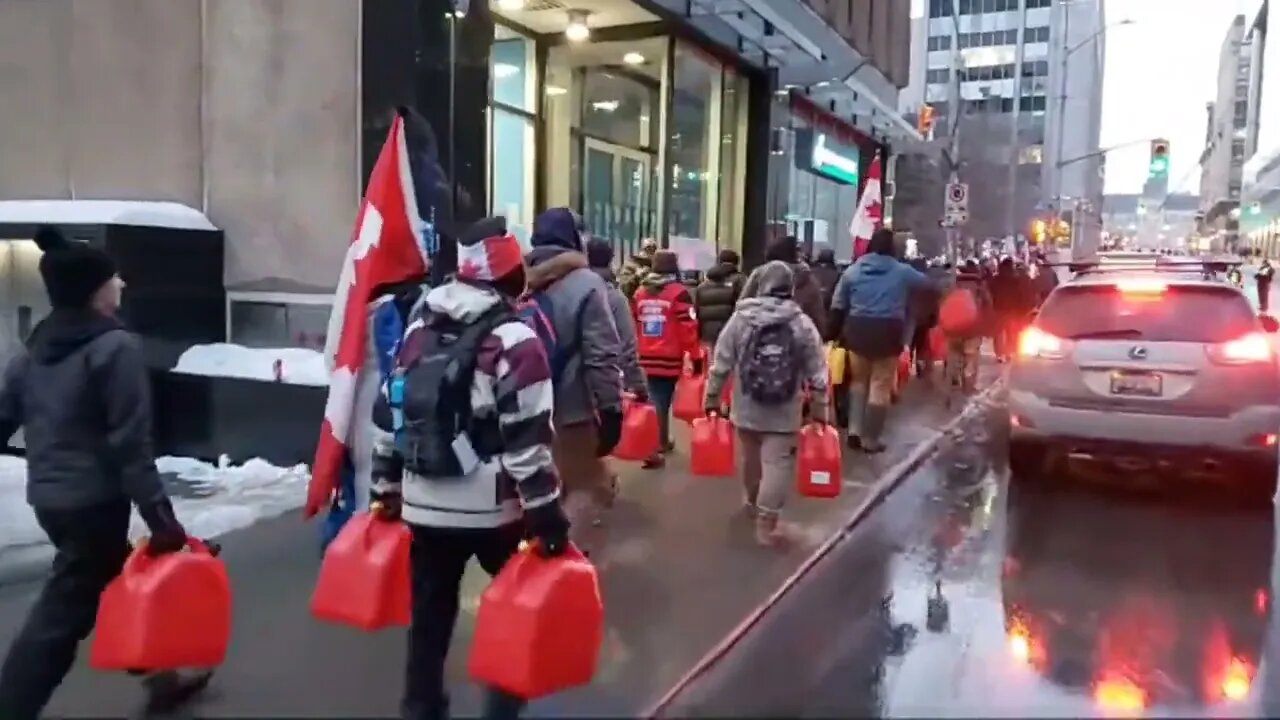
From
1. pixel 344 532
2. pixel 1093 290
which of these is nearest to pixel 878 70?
pixel 1093 290

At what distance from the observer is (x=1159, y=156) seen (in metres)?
34.2

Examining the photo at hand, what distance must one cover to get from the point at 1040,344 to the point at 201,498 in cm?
635

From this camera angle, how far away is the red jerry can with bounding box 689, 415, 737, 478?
7855 mm

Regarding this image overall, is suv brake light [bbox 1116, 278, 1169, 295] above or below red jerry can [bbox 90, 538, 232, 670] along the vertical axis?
above

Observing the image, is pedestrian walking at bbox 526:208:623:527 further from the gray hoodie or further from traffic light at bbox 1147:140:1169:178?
traffic light at bbox 1147:140:1169:178

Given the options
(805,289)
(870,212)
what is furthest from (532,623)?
(870,212)

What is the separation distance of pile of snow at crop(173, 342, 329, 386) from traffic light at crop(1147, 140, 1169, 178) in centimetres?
3174

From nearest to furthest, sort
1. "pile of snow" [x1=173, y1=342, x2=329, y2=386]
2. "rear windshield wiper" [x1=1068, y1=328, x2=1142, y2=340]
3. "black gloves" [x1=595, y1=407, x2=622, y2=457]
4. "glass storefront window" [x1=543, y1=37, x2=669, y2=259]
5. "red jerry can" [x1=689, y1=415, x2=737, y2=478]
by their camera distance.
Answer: "black gloves" [x1=595, y1=407, x2=622, y2=457], "red jerry can" [x1=689, y1=415, x2=737, y2=478], "rear windshield wiper" [x1=1068, y1=328, x2=1142, y2=340], "pile of snow" [x1=173, y1=342, x2=329, y2=386], "glass storefront window" [x1=543, y1=37, x2=669, y2=259]

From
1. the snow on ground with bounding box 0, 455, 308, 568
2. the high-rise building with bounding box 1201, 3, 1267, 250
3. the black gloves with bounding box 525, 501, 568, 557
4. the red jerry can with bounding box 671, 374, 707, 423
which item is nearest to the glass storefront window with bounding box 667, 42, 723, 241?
the red jerry can with bounding box 671, 374, 707, 423

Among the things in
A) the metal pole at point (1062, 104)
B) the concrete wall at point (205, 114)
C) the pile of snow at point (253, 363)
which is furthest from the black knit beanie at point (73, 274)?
the metal pole at point (1062, 104)

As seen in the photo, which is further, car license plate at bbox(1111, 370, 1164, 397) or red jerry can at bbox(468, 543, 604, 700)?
car license plate at bbox(1111, 370, 1164, 397)

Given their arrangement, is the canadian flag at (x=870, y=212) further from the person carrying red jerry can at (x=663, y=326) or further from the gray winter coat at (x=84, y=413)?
the gray winter coat at (x=84, y=413)

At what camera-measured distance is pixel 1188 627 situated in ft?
19.0

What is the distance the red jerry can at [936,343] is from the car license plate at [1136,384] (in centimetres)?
684
